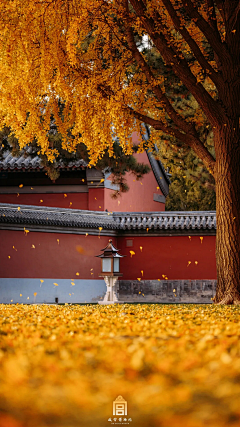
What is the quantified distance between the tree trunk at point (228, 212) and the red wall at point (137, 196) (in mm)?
9546

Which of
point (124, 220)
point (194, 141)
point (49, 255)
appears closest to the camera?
point (194, 141)

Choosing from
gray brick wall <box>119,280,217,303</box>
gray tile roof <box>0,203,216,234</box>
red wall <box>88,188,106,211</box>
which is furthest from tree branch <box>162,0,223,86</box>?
red wall <box>88,188,106,211</box>

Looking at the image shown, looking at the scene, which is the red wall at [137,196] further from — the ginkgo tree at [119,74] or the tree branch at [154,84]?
the tree branch at [154,84]

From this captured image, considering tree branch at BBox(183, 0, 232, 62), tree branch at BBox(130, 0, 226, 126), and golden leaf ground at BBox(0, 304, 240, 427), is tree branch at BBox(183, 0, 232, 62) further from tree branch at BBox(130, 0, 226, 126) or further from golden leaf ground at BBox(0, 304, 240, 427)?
golden leaf ground at BBox(0, 304, 240, 427)

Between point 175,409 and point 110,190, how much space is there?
1552 centimetres

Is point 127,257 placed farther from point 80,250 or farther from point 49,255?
point 49,255

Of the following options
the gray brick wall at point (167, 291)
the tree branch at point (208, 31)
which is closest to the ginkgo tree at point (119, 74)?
the tree branch at point (208, 31)

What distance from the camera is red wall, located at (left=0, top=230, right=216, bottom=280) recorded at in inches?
563

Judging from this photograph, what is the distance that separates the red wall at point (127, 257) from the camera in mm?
14305

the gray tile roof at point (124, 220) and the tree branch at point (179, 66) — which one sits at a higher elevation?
the tree branch at point (179, 66)

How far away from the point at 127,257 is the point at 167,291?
1.61 metres

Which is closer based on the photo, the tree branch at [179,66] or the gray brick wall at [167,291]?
the tree branch at [179,66]

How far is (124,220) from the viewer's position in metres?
15.8

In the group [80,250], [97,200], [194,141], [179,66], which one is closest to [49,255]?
[80,250]
